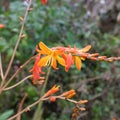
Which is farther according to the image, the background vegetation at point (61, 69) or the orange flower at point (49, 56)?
the background vegetation at point (61, 69)

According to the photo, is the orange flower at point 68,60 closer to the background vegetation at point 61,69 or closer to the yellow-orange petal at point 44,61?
the yellow-orange petal at point 44,61

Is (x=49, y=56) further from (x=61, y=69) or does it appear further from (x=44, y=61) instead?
(x=61, y=69)

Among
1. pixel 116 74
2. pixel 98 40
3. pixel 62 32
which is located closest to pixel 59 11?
pixel 62 32

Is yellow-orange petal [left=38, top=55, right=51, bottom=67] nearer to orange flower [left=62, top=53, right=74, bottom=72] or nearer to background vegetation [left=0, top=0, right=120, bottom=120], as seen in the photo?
orange flower [left=62, top=53, right=74, bottom=72]

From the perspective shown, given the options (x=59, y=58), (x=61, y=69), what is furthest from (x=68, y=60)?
(x=61, y=69)

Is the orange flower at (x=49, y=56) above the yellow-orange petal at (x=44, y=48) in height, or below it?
below

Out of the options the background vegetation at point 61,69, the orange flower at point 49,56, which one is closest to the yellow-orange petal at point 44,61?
the orange flower at point 49,56

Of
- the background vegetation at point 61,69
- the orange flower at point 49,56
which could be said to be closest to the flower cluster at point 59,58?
the orange flower at point 49,56

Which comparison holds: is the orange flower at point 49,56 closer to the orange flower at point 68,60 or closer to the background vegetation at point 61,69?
the orange flower at point 68,60

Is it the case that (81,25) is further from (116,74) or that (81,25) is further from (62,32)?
(116,74)
